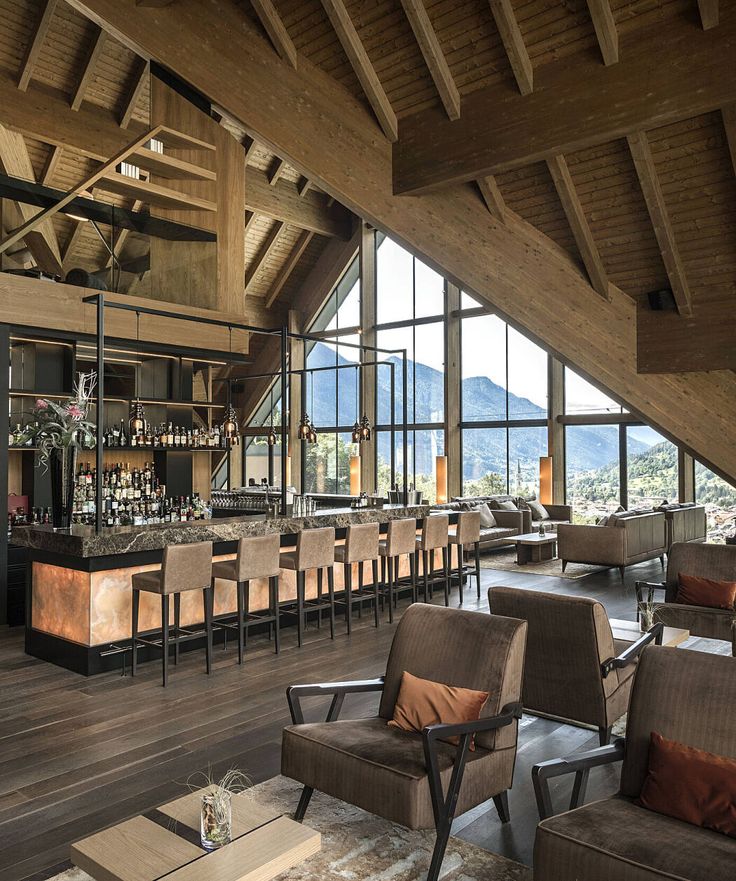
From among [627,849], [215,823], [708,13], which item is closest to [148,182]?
[708,13]

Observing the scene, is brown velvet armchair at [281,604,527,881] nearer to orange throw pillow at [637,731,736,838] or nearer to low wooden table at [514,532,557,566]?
orange throw pillow at [637,731,736,838]

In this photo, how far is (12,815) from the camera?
3.27m

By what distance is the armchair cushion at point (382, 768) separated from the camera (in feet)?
8.89

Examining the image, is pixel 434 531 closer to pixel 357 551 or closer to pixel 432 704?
pixel 357 551

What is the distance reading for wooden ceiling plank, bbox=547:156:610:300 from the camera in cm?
697

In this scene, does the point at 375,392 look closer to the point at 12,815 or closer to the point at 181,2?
the point at 181,2

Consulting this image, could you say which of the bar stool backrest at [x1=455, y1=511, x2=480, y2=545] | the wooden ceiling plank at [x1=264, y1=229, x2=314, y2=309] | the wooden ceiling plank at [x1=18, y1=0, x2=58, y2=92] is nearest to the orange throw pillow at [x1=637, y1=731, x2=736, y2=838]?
the bar stool backrest at [x1=455, y1=511, x2=480, y2=545]

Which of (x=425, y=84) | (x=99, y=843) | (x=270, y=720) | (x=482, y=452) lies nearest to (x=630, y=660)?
(x=270, y=720)

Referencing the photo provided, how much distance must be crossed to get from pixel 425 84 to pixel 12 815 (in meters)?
6.61

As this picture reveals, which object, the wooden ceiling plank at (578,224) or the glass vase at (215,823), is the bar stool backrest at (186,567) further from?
the wooden ceiling plank at (578,224)

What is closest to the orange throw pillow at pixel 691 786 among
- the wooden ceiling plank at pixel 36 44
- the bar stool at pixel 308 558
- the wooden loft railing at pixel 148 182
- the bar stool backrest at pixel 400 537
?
the bar stool at pixel 308 558

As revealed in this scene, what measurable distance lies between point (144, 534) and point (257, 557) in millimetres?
876

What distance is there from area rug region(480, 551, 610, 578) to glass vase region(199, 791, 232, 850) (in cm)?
815

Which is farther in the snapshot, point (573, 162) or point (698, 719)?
point (573, 162)
